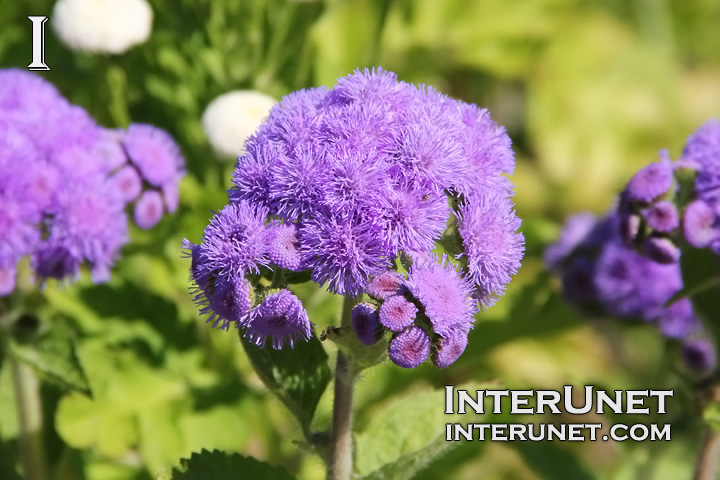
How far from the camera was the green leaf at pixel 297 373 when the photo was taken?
1.69m

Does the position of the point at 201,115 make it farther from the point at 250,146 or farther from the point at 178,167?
the point at 250,146

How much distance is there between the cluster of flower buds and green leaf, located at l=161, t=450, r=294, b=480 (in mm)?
1023

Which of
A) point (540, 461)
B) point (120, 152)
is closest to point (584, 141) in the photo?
point (540, 461)

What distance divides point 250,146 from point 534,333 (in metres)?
1.41

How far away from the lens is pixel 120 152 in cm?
220

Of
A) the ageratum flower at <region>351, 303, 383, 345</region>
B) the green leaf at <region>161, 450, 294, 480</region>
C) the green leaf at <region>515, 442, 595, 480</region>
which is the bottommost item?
the green leaf at <region>161, 450, 294, 480</region>

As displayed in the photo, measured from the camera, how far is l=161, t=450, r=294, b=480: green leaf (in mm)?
1754

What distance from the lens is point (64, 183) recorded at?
78.3 inches

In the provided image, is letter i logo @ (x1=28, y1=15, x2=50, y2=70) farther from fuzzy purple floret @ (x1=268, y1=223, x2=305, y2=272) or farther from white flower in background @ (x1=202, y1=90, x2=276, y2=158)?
fuzzy purple floret @ (x1=268, y1=223, x2=305, y2=272)

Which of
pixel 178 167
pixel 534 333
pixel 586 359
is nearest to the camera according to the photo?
pixel 178 167

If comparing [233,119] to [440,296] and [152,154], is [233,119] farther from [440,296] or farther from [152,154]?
[440,296]

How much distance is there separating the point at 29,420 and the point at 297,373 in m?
0.94

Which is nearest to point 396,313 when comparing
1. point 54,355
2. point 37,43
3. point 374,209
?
point 374,209

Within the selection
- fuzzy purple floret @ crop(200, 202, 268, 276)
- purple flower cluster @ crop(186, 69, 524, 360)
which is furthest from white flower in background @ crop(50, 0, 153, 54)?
fuzzy purple floret @ crop(200, 202, 268, 276)
